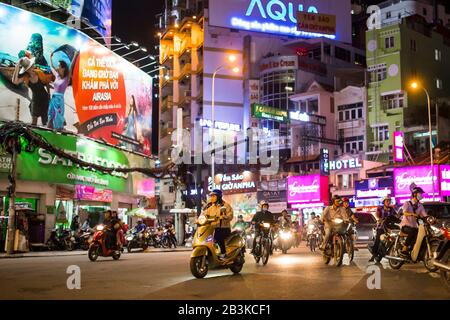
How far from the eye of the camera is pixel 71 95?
109 feet

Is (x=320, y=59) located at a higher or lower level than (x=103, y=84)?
higher

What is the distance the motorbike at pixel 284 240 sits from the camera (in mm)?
23056

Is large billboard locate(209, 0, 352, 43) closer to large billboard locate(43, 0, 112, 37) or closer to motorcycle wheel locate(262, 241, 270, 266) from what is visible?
large billboard locate(43, 0, 112, 37)

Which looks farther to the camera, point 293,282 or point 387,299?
point 293,282

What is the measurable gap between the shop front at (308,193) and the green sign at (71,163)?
1618 cm

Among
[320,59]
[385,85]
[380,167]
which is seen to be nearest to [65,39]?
[380,167]

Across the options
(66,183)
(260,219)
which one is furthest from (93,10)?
(260,219)

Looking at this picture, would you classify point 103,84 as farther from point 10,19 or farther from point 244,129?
point 244,129

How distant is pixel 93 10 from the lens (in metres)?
37.8

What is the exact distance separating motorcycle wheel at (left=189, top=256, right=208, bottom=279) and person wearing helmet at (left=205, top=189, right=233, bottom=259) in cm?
56

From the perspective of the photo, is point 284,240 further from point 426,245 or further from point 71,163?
point 71,163

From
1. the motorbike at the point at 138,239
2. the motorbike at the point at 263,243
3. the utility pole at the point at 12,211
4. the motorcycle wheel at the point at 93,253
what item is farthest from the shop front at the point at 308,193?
the motorbike at the point at 263,243
